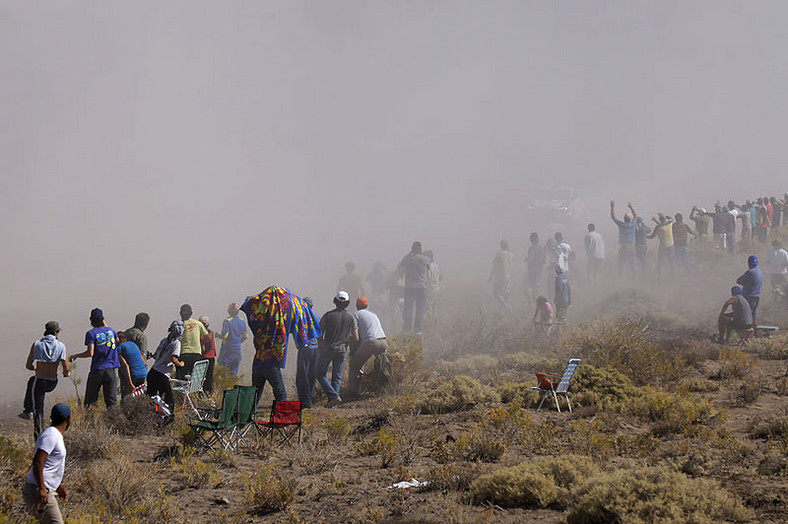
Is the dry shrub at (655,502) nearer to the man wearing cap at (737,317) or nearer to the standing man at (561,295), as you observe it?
the man wearing cap at (737,317)

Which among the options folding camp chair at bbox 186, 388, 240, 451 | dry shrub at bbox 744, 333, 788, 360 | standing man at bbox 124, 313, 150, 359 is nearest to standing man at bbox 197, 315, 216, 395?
standing man at bbox 124, 313, 150, 359

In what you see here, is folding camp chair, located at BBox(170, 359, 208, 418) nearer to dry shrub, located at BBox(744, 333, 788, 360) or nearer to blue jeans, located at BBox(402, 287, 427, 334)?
blue jeans, located at BBox(402, 287, 427, 334)

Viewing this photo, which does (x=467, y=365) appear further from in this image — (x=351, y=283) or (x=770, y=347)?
(x=351, y=283)

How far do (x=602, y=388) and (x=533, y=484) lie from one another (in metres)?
4.23

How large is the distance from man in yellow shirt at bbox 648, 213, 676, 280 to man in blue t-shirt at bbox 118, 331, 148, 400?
15.7 meters

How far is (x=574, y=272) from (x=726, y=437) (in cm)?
1648

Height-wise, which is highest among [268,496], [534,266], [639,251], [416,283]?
[639,251]

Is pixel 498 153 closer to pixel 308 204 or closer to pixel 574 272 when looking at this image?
pixel 308 204

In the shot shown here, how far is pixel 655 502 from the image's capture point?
5.42 meters

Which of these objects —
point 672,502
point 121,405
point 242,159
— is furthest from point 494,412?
point 242,159

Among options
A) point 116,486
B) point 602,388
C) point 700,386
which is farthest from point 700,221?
point 116,486

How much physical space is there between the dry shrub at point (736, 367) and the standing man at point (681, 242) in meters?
9.74

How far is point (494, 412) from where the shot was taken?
9.13 m

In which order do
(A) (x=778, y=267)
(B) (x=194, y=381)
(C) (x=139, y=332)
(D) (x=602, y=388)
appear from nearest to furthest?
(B) (x=194, y=381) → (D) (x=602, y=388) → (C) (x=139, y=332) → (A) (x=778, y=267)
